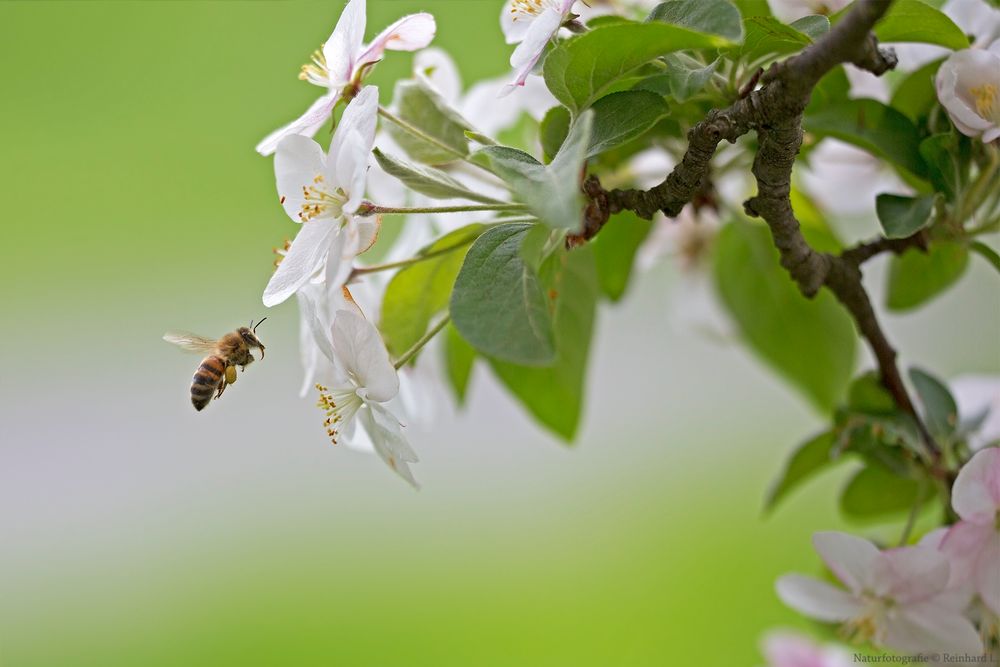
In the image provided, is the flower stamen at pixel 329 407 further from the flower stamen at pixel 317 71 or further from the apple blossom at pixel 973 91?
the apple blossom at pixel 973 91

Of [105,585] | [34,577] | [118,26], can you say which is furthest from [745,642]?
[118,26]

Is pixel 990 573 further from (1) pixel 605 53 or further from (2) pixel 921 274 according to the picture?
(1) pixel 605 53

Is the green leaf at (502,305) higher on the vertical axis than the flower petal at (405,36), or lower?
lower

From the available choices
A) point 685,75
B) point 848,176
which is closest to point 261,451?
point 848,176

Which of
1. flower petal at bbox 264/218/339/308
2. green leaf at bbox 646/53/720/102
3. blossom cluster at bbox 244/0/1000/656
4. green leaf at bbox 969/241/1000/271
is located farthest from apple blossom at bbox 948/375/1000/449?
flower petal at bbox 264/218/339/308

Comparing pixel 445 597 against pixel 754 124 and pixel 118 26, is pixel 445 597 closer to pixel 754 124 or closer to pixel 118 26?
pixel 118 26

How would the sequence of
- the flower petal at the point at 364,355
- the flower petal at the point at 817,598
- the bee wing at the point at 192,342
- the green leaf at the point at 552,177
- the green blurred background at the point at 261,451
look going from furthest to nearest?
1. the green blurred background at the point at 261,451
2. the bee wing at the point at 192,342
3. the flower petal at the point at 817,598
4. the flower petal at the point at 364,355
5. the green leaf at the point at 552,177

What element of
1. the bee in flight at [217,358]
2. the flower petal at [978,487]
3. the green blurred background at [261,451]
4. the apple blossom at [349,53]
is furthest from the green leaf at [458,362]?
the green blurred background at [261,451]
